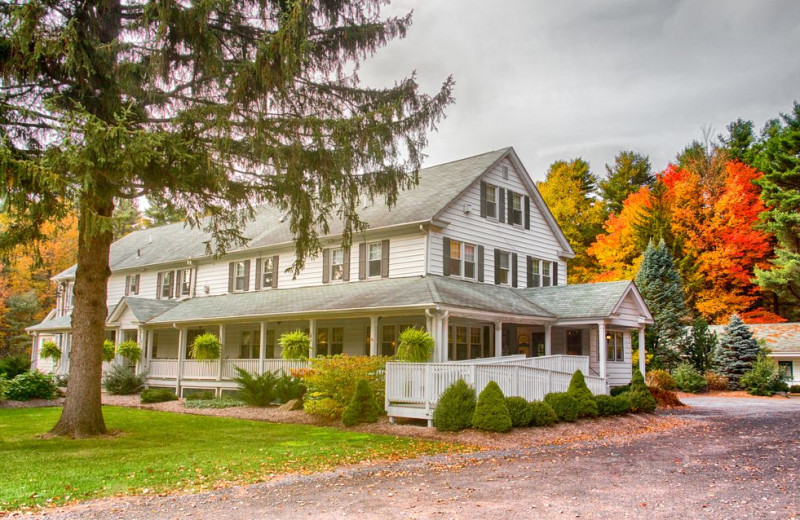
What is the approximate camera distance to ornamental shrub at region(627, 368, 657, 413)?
57.9 ft

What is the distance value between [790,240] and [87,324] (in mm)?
36141

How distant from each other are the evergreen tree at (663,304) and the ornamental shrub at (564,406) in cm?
1634

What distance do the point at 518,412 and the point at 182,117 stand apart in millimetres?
9313

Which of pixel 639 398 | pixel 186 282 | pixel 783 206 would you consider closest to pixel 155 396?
pixel 186 282

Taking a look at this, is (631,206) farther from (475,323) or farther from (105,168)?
(105,168)

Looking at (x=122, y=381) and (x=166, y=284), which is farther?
(x=166, y=284)

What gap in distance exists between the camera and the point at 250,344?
26.4 metres

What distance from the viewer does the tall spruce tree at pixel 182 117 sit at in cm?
1092

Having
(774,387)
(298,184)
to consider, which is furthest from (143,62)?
(774,387)

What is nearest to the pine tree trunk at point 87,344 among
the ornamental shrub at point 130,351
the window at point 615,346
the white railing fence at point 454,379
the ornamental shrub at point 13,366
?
the white railing fence at point 454,379

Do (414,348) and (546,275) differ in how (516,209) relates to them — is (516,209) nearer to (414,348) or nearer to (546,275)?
(546,275)

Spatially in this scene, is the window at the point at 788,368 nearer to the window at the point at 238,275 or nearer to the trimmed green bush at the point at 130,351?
the window at the point at 238,275

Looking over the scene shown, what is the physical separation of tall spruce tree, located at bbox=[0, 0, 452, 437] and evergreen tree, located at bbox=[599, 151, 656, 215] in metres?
35.6

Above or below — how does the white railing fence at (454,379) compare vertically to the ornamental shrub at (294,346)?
below
